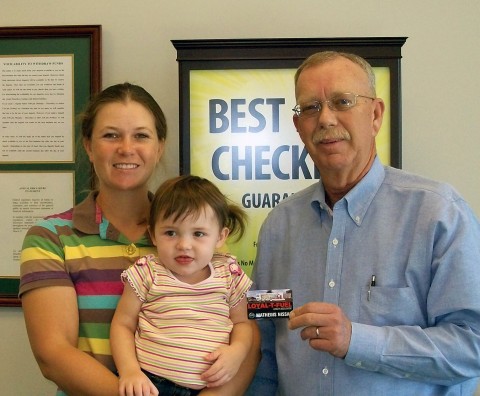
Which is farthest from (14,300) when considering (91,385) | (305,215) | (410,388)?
(410,388)

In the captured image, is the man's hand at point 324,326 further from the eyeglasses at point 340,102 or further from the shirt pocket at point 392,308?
the eyeglasses at point 340,102

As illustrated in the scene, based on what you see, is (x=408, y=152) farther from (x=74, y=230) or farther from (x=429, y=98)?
(x=74, y=230)

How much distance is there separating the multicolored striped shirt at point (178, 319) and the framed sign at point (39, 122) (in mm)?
1064

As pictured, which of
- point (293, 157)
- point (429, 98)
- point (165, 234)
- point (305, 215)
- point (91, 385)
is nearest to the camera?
point (91, 385)

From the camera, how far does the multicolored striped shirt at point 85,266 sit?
4.92 ft

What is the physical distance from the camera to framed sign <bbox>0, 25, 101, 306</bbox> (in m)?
2.46

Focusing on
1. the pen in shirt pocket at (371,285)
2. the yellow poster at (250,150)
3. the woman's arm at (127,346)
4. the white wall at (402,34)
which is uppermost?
the white wall at (402,34)

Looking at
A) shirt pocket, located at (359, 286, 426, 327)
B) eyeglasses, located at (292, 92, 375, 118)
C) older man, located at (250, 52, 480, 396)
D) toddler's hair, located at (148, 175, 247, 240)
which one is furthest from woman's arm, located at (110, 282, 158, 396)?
eyeglasses, located at (292, 92, 375, 118)

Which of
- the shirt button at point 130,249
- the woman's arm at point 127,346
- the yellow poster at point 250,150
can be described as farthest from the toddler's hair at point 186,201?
the yellow poster at point 250,150

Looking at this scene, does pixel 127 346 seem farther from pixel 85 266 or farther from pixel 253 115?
pixel 253 115

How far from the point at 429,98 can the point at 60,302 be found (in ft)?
5.35

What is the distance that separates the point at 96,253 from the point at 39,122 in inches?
44.3

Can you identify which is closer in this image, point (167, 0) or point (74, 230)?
point (74, 230)

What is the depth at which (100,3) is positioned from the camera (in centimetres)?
247
